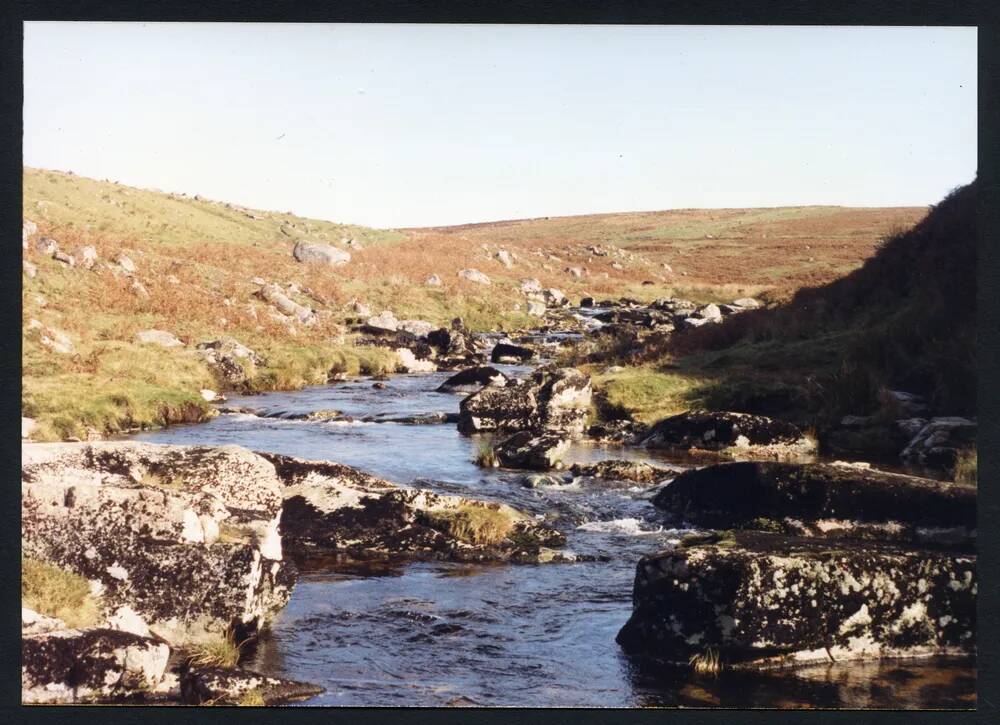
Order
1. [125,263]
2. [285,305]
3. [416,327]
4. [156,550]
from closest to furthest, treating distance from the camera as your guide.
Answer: [156,550] < [125,263] < [285,305] < [416,327]

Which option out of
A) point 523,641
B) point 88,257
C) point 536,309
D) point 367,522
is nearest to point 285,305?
point 88,257

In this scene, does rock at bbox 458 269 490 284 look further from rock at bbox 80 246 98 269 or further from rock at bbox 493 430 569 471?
rock at bbox 493 430 569 471

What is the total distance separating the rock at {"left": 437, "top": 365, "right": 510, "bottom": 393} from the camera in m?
27.3

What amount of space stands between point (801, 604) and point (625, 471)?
8.15m

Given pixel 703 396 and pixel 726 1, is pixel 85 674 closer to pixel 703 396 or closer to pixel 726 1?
pixel 726 1

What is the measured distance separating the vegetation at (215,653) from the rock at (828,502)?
22.3 feet

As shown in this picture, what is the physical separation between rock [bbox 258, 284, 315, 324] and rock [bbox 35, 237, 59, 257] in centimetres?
741

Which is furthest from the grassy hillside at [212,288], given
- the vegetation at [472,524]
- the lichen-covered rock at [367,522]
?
the vegetation at [472,524]

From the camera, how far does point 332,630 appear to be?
9695mm

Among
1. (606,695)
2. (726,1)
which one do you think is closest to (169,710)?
(606,695)

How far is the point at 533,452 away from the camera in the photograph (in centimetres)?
1814

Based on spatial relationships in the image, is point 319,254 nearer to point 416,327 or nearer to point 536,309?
point 536,309

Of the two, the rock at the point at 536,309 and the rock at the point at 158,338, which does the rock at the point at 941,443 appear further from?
the rock at the point at 536,309

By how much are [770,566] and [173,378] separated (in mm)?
19425
